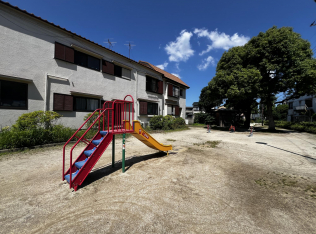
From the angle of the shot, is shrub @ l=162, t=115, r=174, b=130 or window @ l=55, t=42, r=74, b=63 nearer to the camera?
window @ l=55, t=42, r=74, b=63

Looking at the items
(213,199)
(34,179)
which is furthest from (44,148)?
(213,199)

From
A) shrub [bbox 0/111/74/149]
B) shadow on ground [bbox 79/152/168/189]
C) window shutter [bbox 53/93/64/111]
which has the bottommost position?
shadow on ground [bbox 79/152/168/189]

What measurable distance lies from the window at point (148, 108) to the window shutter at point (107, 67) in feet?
14.6

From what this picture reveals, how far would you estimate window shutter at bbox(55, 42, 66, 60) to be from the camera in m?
9.47

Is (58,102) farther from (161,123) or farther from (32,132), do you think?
(161,123)

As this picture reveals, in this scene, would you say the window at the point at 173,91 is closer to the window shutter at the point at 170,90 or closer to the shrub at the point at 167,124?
the window shutter at the point at 170,90

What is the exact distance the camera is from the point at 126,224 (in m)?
2.33

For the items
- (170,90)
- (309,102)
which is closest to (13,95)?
(170,90)

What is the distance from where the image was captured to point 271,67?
13625 mm

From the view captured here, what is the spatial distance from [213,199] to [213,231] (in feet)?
3.00

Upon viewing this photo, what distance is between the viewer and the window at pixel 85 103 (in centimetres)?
1074

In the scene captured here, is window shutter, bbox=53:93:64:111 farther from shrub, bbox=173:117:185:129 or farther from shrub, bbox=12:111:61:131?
shrub, bbox=173:117:185:129

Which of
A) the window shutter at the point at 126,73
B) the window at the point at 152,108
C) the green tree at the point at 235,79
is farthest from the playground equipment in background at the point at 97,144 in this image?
the green tree at the point at 235,79

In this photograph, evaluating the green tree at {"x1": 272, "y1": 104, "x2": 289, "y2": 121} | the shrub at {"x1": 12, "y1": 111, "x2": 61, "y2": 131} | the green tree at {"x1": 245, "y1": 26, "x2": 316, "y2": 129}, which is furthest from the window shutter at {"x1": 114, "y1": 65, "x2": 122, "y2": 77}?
the green tree at {"x1": 272, "y1": 104, "x2": 289, "y2": 121}
